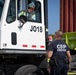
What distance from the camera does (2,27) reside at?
878 centimetres

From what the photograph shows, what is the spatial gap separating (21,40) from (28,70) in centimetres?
82

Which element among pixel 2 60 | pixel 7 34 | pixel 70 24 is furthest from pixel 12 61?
pixel 70 24

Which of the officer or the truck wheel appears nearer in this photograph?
the officer

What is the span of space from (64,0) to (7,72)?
4422 millimetres

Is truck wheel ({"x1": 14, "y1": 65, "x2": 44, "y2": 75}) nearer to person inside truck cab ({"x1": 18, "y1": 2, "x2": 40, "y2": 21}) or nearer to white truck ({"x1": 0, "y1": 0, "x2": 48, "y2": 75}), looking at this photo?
white truck ({"x1": 0, "y1": 0, "x2": 48, "y2": 75})

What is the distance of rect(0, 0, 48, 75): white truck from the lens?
8844 millimetres

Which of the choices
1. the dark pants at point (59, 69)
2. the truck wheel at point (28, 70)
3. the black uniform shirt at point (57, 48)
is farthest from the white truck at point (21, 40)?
the dark pants at point (59, 69)

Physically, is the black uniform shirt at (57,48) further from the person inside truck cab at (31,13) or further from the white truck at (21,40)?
the person inside truck cab at (31,13)

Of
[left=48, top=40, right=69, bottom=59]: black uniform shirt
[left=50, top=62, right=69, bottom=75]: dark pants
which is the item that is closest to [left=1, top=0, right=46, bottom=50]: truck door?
[left=48, top=40, right=69, bottom=59]: black uniform shirt

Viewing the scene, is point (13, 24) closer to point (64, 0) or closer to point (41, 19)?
point (41, 19)

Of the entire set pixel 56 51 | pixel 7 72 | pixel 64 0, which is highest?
pixel 64 0

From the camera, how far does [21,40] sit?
353 inches

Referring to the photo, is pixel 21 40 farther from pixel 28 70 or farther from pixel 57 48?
pixel 57 48

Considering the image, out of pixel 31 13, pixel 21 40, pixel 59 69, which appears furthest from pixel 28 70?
pixel 31 13
